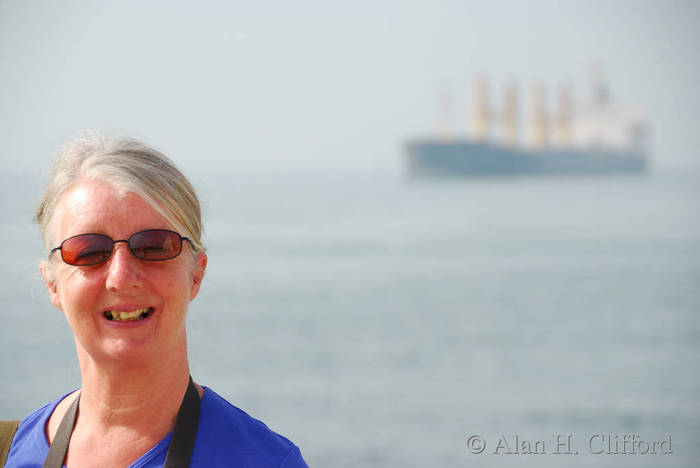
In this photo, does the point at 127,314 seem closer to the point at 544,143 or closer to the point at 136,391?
the point at 136,391

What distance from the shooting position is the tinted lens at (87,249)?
117 centimetres

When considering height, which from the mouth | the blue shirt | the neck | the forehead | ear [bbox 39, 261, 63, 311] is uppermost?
the forehead

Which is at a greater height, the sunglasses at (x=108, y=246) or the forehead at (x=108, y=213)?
the forehead at (x=108, y=213)

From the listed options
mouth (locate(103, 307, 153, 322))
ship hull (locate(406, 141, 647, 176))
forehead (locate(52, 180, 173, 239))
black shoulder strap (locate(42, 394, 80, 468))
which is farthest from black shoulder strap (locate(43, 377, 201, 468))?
ship hull (locate(406, 141, 647, 176))

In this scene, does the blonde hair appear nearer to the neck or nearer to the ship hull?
the neck

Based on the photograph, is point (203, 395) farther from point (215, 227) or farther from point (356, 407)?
point (215, 227)

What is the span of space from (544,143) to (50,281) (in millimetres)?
97812

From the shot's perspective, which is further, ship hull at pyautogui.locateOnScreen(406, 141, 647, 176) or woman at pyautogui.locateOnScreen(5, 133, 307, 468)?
ship hull at pyautogui.locateOnScreen(406, 141, 647, 176)

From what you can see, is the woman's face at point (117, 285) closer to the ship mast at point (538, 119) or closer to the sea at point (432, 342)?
the sea at point (432, 342)

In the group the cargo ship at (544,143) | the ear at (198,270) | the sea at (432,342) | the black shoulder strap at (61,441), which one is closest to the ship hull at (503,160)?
the cargo ship at (544,143)

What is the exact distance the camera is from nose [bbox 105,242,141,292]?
118cm

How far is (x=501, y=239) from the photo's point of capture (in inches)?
1960

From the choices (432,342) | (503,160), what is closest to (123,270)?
(432,342)

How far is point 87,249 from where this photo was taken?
117cm
